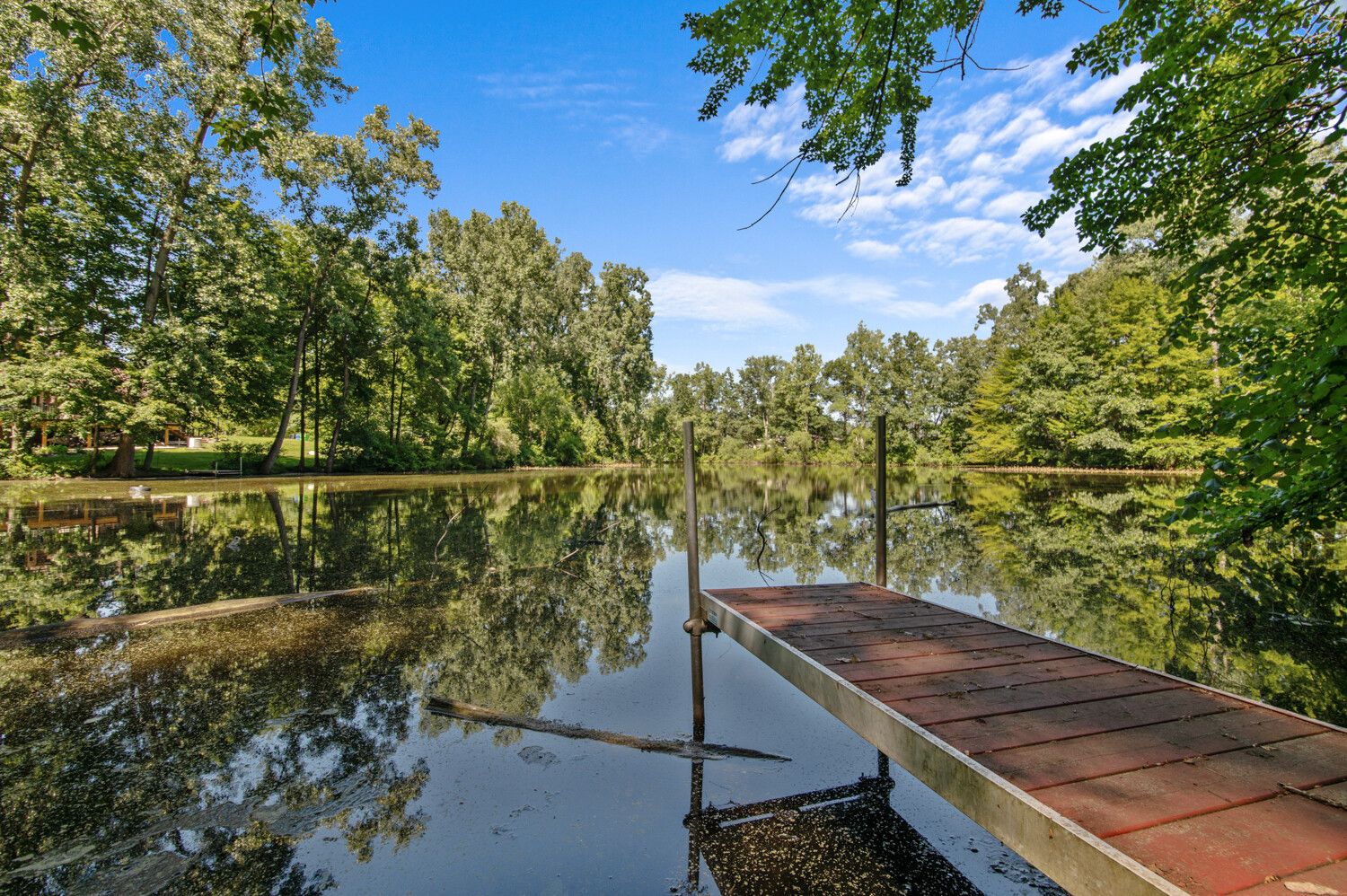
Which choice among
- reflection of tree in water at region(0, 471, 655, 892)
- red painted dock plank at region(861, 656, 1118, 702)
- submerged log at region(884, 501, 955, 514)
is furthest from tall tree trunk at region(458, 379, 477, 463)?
red painted dock plank at region(861, 656, 1118, 702)

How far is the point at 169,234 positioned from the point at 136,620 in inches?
860

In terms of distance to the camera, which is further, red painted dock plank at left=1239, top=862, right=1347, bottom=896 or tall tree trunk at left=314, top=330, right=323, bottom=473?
tall tree trunk at left=314, top=330, right=323, bottom=473

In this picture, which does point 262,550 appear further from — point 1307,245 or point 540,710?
point 1307,245

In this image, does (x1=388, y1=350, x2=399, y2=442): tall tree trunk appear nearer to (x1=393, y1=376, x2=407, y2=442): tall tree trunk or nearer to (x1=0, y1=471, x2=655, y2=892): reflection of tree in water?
(x1=393, y1=376, x2=407, y2=442): tall tree trunk

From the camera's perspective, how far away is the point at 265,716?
435cm

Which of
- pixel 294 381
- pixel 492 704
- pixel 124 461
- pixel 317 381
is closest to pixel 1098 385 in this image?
pixel 492 704

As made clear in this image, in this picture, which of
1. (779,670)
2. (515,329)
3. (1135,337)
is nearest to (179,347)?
(515,329)

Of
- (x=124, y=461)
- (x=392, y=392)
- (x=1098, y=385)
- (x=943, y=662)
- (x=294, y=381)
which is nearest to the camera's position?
(x=943, y=662)

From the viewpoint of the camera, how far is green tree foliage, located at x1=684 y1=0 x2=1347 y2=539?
3.79m

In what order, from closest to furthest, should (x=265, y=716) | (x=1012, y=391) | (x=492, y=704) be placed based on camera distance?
1. (x=265, y=716)
2. (x=492, y=704)
3. (x=1012, y=391)

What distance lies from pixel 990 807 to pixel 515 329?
39777 millimetres

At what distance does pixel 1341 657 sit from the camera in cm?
544

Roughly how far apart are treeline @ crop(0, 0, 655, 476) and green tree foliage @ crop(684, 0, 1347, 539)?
10276 mm

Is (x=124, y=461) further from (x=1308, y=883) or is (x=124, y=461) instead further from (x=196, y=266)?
(x=1308, y=883)
